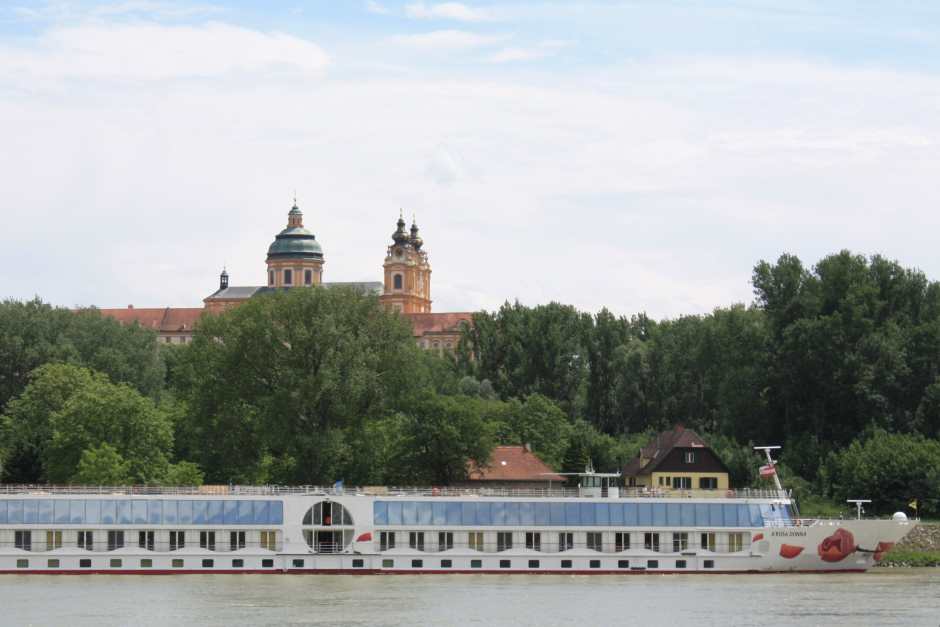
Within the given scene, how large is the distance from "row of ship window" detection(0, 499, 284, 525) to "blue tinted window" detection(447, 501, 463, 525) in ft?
19.3

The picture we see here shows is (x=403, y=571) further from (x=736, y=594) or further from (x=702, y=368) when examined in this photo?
(x=702, y=368)

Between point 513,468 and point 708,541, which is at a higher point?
point 513,468

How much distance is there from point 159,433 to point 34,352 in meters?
31.3

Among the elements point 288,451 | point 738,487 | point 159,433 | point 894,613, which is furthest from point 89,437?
point 894,613

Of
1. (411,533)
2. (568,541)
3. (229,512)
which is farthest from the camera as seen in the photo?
(568,541)

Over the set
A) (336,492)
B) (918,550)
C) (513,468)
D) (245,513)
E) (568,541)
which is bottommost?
(918,550)

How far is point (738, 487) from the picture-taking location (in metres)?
87.4

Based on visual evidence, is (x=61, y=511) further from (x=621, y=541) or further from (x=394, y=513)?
(x=621, y=541)

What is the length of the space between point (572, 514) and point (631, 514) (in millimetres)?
A: 2093

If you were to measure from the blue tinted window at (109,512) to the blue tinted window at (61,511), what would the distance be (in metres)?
1.22

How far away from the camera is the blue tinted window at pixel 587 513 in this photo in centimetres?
6538

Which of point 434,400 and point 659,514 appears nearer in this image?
point 659,514

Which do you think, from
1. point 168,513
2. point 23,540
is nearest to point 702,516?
point 168,513

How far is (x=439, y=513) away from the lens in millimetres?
65250
